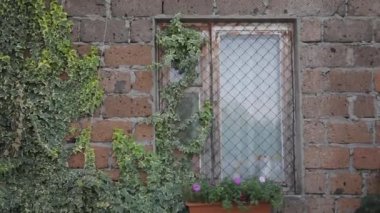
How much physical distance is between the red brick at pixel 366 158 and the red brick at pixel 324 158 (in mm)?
79

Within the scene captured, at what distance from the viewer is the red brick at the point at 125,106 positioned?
155 inches

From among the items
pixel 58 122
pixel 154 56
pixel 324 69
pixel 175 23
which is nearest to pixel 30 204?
pixel 58 122

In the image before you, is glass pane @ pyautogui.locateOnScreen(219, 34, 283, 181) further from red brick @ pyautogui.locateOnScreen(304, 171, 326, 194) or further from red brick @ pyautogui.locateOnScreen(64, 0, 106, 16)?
red brick @ pyautogui.locateOnScreen(64, 0, 106, 16)

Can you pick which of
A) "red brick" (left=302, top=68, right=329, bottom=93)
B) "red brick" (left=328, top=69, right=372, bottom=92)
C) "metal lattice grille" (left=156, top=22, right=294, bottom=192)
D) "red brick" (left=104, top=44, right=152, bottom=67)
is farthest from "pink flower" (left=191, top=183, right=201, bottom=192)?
"red brick" (left=328, top=69, right=372, bottom=92)

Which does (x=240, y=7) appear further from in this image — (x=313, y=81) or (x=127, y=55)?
(x=127, y=55)

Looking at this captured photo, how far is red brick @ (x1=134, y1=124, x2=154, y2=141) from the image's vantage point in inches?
155

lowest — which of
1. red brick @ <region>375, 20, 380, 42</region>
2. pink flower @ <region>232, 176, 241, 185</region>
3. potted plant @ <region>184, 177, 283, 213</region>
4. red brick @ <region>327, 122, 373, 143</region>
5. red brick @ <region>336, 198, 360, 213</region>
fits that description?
red brick @ <region>336, 198, 360, 213</region>

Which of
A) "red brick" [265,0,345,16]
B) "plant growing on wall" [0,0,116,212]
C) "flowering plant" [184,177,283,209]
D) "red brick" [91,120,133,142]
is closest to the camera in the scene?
"flowering plant" [184,177,283,209]

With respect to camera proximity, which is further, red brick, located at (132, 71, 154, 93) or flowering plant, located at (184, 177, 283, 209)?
red brick, located at (132, 71, 154, 93)

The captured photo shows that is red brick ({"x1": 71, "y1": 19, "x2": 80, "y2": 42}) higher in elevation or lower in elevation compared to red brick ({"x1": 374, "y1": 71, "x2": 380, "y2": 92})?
higher

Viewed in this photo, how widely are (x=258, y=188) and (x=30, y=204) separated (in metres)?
1.40

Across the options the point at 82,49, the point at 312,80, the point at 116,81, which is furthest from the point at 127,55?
the point at 312,80

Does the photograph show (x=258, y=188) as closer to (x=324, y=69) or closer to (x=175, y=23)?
(x=324, y=69)

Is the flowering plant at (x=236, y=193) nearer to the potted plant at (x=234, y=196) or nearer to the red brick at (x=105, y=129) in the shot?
the potted plant at (x=234, y=196)
